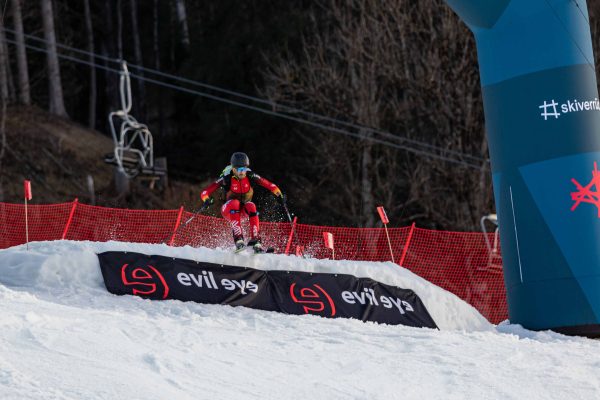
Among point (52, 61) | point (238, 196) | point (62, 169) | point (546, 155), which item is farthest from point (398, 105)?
point (546, 155)

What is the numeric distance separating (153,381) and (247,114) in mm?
25526

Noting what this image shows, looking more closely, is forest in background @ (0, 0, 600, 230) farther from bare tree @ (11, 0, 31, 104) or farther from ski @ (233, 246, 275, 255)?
ski @ (233, 246, 275, 255)

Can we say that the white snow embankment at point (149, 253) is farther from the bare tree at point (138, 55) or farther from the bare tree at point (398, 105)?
the bare tree at point (138, 55)

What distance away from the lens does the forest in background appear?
29.4 meters

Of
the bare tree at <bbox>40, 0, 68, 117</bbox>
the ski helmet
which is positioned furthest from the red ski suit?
the bare tree at <bbox>40, 0, 68, 117</bbox>

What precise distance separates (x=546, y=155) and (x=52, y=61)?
26005 mm

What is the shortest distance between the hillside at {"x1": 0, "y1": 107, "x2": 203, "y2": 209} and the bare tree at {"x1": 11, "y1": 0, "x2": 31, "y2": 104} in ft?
2.73

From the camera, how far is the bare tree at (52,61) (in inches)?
1385

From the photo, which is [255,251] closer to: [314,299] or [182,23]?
[314,299]

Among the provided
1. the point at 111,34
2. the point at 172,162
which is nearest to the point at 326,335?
the point at 172,162

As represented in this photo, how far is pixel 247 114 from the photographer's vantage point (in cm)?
3338

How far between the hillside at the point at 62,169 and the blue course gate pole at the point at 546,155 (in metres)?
17.6

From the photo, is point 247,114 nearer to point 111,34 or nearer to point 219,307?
point 111,34

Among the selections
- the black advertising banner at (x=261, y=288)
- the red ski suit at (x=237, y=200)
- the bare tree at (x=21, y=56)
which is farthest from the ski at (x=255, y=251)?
the bare tree at (x=21, y=56)
